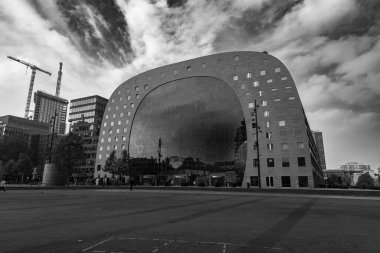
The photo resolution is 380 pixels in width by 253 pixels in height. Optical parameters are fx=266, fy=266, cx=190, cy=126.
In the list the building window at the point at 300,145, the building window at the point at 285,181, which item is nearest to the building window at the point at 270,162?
the building window at the point at 285,181

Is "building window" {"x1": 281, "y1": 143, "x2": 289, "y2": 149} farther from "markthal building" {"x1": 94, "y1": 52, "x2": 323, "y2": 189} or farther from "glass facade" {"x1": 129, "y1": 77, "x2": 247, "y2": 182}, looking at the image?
"glass facade" {"x1": 129, "y1": 77, "x2": 247, "y2": 182}

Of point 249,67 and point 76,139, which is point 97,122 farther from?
point 249,67

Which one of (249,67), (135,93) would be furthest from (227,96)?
(135,93)

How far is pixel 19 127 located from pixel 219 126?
148 m

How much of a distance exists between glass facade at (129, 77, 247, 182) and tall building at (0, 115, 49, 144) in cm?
10065

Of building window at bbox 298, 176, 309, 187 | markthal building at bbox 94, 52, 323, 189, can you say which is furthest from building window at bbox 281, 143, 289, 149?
building window at bbox 298, 176, 309, 187

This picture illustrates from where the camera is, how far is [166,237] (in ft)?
23.0

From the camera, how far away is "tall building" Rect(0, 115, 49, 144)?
15475 cm

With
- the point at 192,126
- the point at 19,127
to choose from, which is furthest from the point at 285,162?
the point at 19,127

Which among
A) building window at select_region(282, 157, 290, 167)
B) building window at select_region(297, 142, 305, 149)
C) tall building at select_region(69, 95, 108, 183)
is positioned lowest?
building window at select_region(282, 157, 290, 167)

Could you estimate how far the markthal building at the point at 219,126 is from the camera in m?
61.1

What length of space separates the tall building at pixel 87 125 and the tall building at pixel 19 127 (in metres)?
38.5

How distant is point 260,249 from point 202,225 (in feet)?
11.2

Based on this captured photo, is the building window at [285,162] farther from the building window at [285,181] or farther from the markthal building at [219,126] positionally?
the building window at [285,181]
